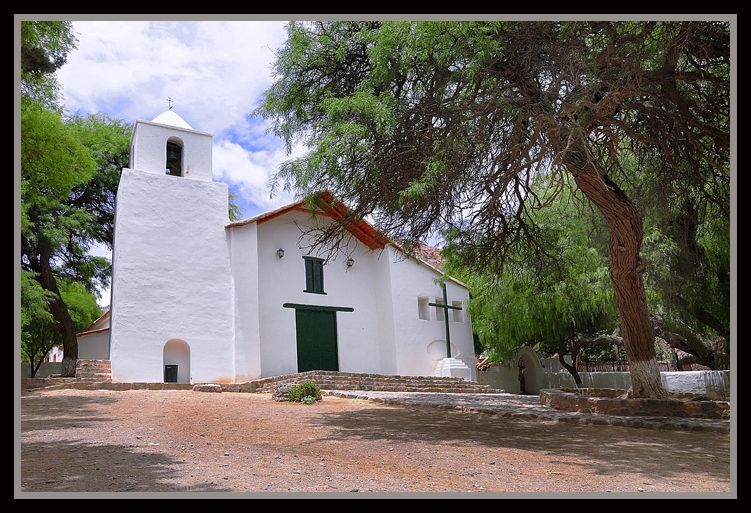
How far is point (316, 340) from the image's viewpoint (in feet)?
56.4

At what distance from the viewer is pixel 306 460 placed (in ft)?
17.8

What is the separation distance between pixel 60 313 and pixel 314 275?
7.30 m

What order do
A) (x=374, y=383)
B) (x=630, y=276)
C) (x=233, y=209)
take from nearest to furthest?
1. (x=630, y=276)
2. (x=374, y=383)
3. (x=233, y=209)

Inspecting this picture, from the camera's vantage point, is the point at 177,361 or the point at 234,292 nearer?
the point at 177,361

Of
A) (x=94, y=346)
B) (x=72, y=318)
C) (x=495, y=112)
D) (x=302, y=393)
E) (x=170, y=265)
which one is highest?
(x=495, y=112)

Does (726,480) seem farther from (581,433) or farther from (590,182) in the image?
(590,182)

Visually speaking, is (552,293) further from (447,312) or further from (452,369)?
(447,312)

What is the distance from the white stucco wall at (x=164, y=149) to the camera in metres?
15.5

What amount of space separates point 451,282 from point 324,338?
4.67 metres

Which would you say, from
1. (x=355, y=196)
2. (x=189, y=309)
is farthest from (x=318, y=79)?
(x=189, y=309)

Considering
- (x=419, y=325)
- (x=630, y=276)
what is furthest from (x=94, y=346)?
(x=630, y=276)

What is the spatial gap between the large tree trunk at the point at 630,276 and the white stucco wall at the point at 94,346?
14.3 meters

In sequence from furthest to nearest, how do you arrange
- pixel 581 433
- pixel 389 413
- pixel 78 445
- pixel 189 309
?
1. pixel 189 309
2. pixel 389 413
3. pixel 581 433
4. pixel 78 445

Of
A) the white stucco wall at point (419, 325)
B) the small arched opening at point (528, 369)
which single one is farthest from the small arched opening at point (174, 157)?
the small arched opening at point (528, 369)
